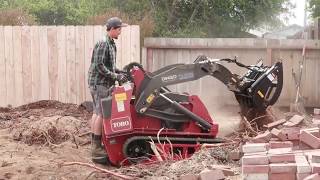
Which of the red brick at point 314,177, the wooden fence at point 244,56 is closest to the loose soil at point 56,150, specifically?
the red brick at point 314,177

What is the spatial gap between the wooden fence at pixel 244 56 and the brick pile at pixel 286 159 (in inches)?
231

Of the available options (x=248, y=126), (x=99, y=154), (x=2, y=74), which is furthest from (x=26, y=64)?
(x=248, y=126)

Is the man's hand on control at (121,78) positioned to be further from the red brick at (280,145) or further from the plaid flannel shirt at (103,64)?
the red brick at (280,145)

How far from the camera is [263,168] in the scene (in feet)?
15.5

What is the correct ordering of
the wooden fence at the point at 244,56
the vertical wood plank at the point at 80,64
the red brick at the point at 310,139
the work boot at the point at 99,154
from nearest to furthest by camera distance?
1. the red brick at the point at 310,139
2. the work boot at the point at 99,154
3. the wooden fence at the point at 244,56
4. the vertical wood plank at the point at 80,64

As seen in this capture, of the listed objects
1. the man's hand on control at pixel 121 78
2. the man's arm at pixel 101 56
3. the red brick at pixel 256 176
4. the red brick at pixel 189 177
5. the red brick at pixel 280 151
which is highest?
the man's arm at pixel 101 56

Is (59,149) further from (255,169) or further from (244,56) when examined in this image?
(244,56)

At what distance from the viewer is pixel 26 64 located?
40.1ft

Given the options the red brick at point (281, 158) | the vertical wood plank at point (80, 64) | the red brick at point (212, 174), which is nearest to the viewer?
the red brick at point (281, 158)

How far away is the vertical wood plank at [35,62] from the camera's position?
1215 centimetres

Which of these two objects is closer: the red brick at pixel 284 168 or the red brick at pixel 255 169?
the red brick at pixel 284 168

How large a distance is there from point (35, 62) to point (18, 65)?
0.38 meters

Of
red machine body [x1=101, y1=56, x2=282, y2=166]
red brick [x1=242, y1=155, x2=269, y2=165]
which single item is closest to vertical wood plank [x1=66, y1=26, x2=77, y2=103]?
red machine body [x1=101, y1=56, x2=282, y2=166]

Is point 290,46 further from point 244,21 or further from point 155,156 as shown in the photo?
point 244,21
